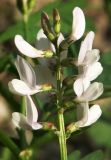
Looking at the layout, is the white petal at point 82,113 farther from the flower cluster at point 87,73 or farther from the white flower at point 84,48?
the white flower at point 84,48

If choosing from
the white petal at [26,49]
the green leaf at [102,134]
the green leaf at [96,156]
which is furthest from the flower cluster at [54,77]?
the green leaf at [102,134]

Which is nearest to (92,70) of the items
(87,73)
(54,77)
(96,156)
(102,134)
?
(87,73)

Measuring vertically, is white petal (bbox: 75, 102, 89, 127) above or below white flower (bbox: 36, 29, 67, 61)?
below

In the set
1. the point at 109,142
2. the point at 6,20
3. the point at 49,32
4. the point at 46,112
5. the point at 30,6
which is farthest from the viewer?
the point at 6,20

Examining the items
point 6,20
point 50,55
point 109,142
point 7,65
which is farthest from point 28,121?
point 6,20

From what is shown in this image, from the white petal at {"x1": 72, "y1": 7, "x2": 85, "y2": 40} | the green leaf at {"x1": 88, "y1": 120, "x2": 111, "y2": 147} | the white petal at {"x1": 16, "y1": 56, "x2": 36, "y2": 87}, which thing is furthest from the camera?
the green leaf at {"x1": 88, "y1": 120, "x2": 111, "y2": 147}

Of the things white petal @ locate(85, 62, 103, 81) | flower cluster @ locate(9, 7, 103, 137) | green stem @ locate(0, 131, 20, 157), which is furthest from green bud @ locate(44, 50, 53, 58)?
green stem @ locate(0, 131, 20, 157)

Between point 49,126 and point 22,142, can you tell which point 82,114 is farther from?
point 22,142

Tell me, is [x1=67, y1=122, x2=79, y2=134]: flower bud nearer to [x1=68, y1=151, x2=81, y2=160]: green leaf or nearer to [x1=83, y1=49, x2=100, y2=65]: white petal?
[x1=83, y1=49, x2=100, y2=65]: white petal
